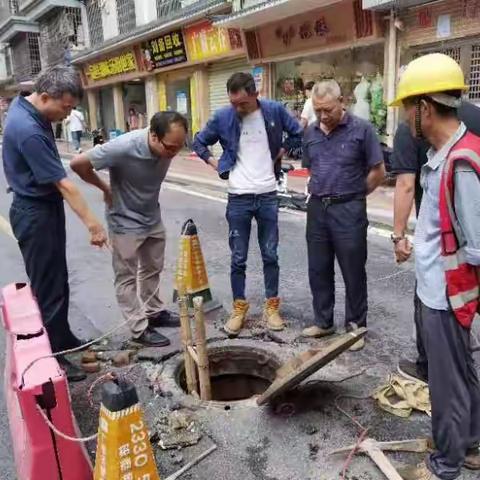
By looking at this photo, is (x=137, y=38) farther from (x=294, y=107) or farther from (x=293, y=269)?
(x=293, y=269)

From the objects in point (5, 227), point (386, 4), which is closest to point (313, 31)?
point (386, 4)

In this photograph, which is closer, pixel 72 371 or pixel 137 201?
pixel 72 371

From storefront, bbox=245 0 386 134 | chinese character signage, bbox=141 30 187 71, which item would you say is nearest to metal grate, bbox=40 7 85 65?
chinese character signage, bbox=141 30 187 71

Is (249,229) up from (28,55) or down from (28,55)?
down

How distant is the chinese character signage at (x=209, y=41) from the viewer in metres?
15.2

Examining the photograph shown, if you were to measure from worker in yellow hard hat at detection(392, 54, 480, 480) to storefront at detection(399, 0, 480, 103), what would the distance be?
26.4 ft

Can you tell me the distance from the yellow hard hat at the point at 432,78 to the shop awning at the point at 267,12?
9.99 m

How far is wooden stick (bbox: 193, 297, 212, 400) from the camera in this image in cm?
340

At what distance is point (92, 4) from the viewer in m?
25.5

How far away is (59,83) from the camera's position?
10.9 feet

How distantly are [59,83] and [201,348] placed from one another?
187 cm

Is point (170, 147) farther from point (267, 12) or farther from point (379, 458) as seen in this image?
point (267, 12)

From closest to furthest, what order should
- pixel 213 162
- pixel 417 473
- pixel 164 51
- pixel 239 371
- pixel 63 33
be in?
pixel 417 473
pixel 239 371
pixel 213 162
pixel 164 51
pixel 63 33

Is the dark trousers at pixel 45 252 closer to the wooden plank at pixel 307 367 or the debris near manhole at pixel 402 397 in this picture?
the wooden plank at pixel 307 367
